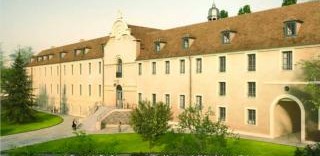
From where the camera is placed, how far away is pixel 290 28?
3344 cm

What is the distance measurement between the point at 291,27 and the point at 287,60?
9.75ft

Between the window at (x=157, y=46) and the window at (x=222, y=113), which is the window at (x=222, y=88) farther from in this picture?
the window at (x=157, y=46)

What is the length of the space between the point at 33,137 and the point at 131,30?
19.3 metres

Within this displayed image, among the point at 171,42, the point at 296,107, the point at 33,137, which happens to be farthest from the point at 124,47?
the point at 296,107

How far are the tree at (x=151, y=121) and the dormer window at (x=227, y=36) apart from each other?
10951mm

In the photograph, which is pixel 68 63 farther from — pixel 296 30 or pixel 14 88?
pixel 296 30

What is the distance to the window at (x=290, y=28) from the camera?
33.0m

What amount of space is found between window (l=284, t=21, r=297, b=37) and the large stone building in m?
A: 0.09

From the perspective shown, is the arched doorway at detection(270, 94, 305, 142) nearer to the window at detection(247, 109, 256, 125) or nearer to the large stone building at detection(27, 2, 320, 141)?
the large stone building at detection(27, 2, 320, 141)

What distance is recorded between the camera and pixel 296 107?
36.8 metres

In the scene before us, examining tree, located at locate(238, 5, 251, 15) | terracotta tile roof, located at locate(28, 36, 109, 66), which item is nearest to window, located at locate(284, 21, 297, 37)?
tree, located at locate(238, 5, 251, 15)

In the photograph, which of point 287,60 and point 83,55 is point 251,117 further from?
point 83,55

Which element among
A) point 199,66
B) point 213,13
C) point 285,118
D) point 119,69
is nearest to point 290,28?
point 285,118

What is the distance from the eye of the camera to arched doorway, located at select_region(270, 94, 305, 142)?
33866mm
